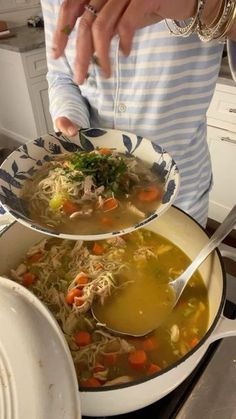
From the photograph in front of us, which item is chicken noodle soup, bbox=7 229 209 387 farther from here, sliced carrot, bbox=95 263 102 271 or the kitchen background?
the kitchen background

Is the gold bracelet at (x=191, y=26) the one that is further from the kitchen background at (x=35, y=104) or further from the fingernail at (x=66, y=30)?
the kitchen background at (x=35, y=104)

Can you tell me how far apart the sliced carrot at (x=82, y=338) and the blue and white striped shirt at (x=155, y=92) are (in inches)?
22.5

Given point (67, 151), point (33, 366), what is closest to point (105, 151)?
A: point (67, 151)

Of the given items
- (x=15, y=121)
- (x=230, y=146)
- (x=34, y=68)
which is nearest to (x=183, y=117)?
(x=230, y=146)

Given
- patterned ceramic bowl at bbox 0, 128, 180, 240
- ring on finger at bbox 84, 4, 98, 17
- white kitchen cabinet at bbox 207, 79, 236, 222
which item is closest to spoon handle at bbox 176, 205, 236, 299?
patterned ceramic bowl at bbox 0, 128, 180, 240

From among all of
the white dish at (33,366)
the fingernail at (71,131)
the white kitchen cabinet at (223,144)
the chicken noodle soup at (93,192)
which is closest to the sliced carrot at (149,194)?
the chicken noodle soup at (93,192)

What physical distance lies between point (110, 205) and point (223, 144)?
1311 millimetres

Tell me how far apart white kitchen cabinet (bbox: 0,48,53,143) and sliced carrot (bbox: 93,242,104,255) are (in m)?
1.99

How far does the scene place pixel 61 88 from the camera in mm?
1104

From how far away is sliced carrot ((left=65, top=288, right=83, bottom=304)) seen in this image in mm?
749

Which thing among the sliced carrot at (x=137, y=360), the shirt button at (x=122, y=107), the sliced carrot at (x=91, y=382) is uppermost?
the shirt button at (x=122, y=107)

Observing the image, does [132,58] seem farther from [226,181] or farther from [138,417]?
[226,181]

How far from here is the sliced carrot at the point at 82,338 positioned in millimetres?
686

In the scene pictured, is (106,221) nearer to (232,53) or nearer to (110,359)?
(110,359)
